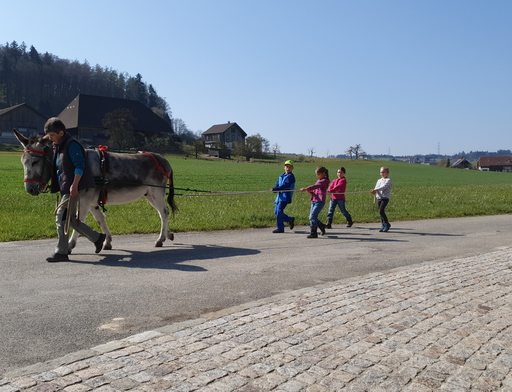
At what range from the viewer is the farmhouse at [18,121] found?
80.4 m

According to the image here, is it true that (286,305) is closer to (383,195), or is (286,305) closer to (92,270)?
(92,270)

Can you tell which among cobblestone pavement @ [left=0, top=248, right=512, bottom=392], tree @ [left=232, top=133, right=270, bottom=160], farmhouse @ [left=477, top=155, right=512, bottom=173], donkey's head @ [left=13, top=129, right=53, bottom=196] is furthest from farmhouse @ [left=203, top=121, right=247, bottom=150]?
cobblestone pavement @ [left=0, top=248, right=512, bottom=392]

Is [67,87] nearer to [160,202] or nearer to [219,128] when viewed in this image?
[219,128]

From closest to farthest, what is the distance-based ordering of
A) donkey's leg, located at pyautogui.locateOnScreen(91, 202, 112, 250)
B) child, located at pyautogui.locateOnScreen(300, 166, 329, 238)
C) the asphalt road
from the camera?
the asphalt road → donkey's leg, located at pyautogui.locateOnScreen(91, 202, 112, 250) → child, located at pyautogui.locateOnScreen(300, 166, 329, 238)

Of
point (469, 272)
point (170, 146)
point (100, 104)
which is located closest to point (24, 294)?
point (469, 272)

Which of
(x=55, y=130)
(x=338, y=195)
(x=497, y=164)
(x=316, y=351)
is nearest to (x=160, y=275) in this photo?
(x=55, y=130)

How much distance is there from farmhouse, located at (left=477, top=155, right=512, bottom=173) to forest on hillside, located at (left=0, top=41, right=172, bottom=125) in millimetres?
110746

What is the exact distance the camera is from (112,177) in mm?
8562

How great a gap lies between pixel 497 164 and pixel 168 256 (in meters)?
172

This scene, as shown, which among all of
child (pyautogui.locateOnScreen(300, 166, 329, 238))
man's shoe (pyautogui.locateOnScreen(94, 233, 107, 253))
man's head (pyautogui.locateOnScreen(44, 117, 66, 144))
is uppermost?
man's head (pyautogui.locateOnScreen(44, 117, 66, 144))

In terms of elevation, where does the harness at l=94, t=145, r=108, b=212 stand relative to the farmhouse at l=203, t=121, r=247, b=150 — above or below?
below

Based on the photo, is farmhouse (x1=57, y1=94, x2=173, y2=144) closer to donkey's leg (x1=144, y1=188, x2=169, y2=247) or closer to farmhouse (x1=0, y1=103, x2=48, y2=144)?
farmhouse (x1=0, y1=103, x2=48, y2=144)

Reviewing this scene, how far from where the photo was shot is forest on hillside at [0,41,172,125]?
396 ft

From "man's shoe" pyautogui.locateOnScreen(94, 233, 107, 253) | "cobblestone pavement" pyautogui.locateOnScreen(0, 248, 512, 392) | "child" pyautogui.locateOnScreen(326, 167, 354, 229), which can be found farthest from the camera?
"child" pyautogui.locateOnScreen(326, 167, 354, 229)
